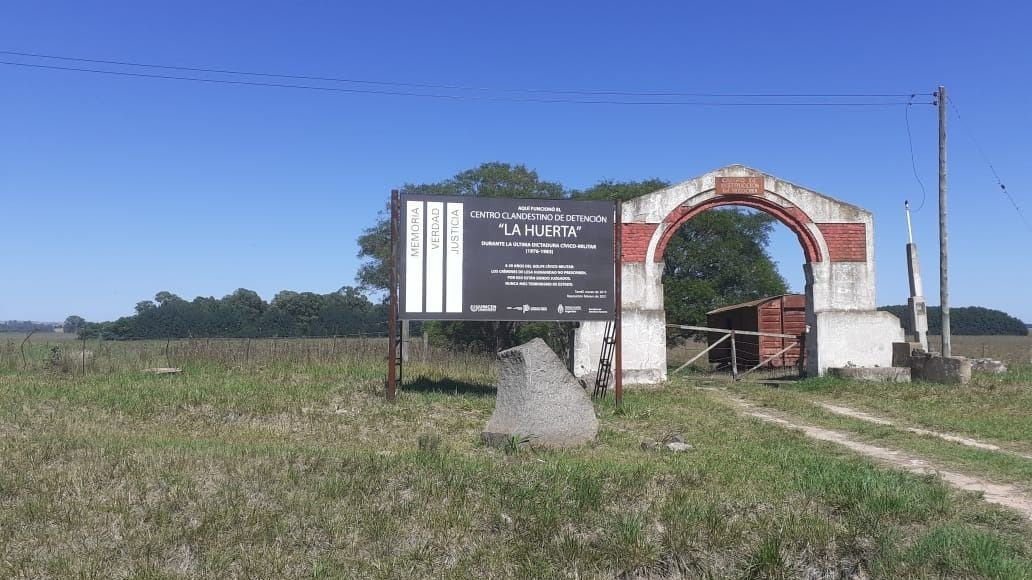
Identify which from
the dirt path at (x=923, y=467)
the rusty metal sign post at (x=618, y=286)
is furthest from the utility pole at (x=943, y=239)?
the rusty metal sign post at (x=618, y=286)

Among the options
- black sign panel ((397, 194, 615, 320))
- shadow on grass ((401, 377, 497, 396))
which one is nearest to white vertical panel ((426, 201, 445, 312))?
black sign panel ((397, 194, 615, 320))

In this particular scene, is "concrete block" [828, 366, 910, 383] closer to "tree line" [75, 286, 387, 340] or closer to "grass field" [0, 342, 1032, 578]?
"grass field" [0, 342, 1032, 578]

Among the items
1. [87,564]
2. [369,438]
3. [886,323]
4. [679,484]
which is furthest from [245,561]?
[886,323]

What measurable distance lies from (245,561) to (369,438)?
185 inches

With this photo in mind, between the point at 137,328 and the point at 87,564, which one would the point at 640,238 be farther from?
the point at 137,328

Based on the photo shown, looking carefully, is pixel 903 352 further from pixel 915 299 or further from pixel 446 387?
pixel 446 387

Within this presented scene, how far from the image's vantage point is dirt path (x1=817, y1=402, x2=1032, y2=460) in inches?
351

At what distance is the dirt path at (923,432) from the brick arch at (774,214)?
170 inches

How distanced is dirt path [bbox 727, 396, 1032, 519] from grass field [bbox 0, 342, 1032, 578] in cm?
34

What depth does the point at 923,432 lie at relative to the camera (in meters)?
10.3

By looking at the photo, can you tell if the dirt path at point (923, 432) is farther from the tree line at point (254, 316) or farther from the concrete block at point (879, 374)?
the tree line at point (254, 316)

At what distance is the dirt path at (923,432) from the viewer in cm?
892

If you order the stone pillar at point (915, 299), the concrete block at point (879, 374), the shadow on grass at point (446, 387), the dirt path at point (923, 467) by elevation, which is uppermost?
the stone pillar at point (915, 299)

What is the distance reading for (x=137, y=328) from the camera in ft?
135
